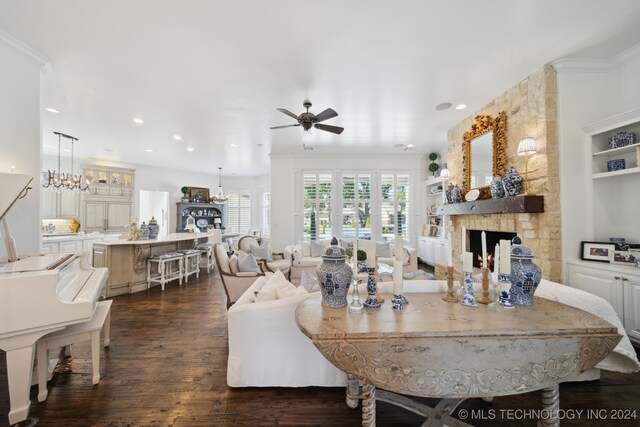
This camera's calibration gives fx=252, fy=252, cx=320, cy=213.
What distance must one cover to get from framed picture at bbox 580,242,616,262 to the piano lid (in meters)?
5.00

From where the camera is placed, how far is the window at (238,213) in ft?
31.4

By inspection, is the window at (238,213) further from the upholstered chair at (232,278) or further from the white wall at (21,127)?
the white wall at (21,127)

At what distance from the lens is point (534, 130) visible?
3006 millimetres

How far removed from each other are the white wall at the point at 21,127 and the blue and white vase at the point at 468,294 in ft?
12.7

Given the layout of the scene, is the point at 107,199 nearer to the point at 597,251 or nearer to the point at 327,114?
the point at 327,114

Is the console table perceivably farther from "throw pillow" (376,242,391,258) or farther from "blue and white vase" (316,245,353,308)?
"throw pillow" (376,242,391,258)

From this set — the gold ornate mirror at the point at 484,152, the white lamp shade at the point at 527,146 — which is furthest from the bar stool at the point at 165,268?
the white lamp shade at the point at 527,146

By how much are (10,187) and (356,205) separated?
564cm

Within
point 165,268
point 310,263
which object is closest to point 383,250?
point 310,263

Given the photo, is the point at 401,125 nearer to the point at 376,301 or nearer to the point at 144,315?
the point at 376,301

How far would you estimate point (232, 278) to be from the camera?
10.7ft

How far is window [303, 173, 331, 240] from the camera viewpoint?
21.1 feet

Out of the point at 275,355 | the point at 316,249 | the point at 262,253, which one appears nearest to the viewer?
the point at 275,355

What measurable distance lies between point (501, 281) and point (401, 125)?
354 cm
